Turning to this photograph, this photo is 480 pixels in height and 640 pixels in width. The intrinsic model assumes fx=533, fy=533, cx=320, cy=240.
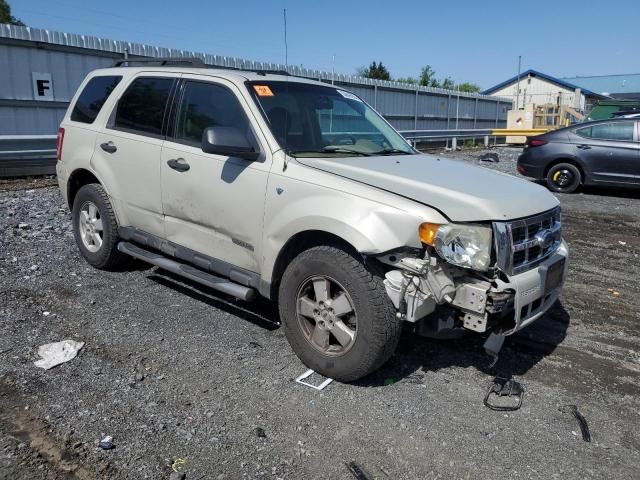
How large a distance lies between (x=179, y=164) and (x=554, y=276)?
2.96 meters

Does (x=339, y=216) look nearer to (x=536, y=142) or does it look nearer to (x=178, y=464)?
(x=178, y=464)

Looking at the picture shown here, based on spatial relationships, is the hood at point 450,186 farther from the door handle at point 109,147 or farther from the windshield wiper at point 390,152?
the door handle at point 109,147

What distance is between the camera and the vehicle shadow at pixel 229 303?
4509 millimetres

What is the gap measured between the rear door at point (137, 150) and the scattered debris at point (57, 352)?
1.22m

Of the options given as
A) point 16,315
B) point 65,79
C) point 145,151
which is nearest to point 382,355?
point 145,151

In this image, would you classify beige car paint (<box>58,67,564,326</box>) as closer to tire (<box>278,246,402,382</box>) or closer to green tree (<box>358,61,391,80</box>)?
tire (<box>278,246,402,382</box>)

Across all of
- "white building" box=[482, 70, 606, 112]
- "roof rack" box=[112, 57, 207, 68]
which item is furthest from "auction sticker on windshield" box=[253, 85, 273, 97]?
"white building" box=[482, 70, 606, 112]

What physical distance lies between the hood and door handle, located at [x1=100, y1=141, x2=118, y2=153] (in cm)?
222

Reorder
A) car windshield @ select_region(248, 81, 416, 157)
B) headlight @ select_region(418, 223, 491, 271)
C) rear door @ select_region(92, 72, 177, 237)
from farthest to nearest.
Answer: rear door @ select_region(92, 72, 177, 237)
car windshield @ select_region(248, 81, 416, 157)
headlight @ select_region(418, 223, 491, 271)

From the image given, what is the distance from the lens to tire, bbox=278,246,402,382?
3182 millimetres

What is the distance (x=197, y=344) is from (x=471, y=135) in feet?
72.5

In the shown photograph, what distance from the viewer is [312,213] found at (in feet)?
11.2

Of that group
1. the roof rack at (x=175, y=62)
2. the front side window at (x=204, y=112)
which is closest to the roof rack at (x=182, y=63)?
the roof rack at (x=175, y=62)

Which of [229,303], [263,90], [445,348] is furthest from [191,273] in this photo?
[445,348]
